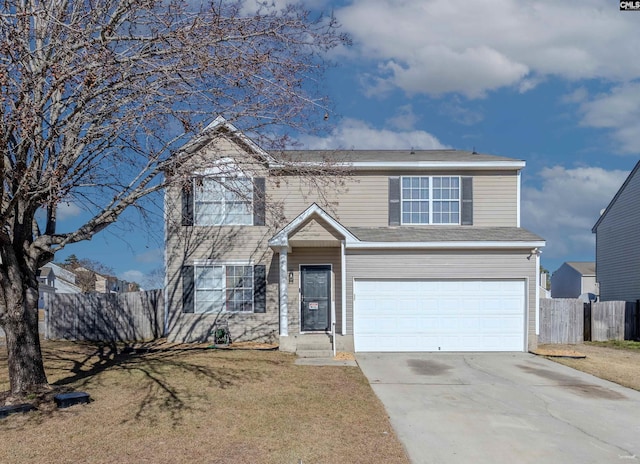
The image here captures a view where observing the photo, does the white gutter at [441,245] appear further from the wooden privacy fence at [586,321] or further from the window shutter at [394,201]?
the wooden privacy fence at [586,321]

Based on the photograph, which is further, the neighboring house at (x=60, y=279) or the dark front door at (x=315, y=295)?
the neighboring house at (x=60, y=279)

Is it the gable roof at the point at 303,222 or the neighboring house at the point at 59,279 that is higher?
the gable roof at the point at 303,222

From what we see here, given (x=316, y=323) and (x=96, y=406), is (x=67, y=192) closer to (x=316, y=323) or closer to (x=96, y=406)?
(x=96, y=406)

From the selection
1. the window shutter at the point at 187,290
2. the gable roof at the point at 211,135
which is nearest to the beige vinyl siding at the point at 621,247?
the window shutter at the point at 187,290

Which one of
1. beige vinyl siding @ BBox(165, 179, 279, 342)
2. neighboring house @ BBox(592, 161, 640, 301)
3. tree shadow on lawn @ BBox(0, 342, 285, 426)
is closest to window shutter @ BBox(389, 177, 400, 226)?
beige vinyl siding @ BBox(165, 179, 279, 342)

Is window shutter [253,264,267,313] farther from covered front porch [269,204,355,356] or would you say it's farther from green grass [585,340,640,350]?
green grass [585,340,640,350]

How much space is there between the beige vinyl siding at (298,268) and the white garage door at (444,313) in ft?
4.15

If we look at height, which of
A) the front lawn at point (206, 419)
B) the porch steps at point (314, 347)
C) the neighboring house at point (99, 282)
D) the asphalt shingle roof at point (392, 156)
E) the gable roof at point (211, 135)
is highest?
the asphalt shingle roof at point (392, 156)

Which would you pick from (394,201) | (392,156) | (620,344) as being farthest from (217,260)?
(620,344)

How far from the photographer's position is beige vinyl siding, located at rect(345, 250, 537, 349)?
45.1 feet

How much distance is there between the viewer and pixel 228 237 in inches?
595

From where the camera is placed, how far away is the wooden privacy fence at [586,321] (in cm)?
1641

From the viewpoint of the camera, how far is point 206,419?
7.16 meters

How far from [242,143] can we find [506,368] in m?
7.81
